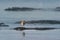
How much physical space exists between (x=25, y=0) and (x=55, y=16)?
2382 cm

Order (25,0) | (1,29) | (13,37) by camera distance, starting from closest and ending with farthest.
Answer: (13,37) → (1,29) → (25,0)

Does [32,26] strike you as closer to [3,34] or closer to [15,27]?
[15,27]

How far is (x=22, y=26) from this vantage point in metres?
27.3

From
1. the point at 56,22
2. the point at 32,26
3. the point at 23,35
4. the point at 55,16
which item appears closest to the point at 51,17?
the point at 55,16

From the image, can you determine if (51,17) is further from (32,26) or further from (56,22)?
(32,26)

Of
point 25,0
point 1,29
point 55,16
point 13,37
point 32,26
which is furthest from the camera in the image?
point 25,0

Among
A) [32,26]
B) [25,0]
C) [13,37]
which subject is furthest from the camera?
[25,0]

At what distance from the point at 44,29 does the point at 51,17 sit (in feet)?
25.6

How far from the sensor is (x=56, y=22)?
99.8 feet

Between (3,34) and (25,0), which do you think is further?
(25,0)

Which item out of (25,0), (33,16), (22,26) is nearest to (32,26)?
(22,26)

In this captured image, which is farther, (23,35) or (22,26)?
(22,26)

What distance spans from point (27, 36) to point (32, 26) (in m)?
4.99

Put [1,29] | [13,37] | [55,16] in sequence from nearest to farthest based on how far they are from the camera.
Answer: [13,37] < [1,29] < [55,16]
